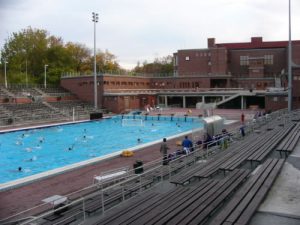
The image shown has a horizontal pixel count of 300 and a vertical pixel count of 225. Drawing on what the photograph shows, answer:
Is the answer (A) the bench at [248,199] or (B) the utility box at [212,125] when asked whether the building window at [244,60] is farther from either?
(A) the bench at [248,199]

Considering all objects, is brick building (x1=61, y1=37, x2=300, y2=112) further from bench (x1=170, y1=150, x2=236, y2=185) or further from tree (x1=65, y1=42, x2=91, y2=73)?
bench (x1=170, y1=150, x2=236, y2=185)

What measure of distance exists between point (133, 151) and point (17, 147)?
12007 mm

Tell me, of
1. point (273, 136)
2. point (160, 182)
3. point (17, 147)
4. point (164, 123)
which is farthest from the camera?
point (164, 123)

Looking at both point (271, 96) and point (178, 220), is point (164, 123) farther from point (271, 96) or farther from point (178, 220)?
point (178, 220)

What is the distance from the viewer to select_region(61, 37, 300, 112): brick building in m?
54.9

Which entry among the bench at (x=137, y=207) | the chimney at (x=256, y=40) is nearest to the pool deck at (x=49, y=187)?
the bench at (x=137, y=207)

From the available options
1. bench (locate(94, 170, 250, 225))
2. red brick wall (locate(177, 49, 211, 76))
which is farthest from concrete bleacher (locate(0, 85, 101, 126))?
bench (locate(94, 170, 250, 225))

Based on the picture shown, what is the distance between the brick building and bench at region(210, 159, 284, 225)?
38.4m

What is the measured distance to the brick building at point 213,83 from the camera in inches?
2163

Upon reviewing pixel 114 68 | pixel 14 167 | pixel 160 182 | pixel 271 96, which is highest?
pixel 114 68

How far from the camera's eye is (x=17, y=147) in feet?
93.0

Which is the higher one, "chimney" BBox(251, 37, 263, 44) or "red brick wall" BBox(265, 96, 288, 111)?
"chimney" BBox(251, 37, 263, 44)

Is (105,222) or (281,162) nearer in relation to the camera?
(105,222)

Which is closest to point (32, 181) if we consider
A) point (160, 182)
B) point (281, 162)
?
point (160, 182)
